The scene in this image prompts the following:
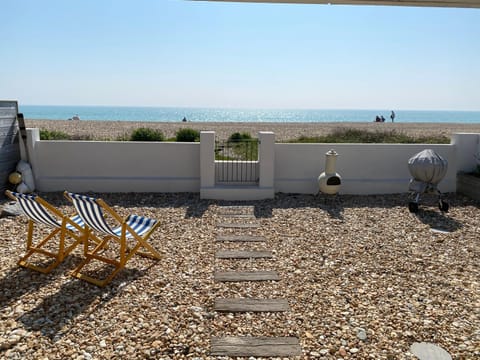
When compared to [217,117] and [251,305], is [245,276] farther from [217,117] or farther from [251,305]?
[217,117]

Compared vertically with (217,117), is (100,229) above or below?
below

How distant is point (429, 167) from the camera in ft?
24.4

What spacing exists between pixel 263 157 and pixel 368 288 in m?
4.41

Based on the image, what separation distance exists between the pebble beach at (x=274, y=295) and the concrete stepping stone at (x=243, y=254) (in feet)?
0.37

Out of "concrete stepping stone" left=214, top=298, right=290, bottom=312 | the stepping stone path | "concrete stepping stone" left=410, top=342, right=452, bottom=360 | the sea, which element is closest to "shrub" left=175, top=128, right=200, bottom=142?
the stepping stone path

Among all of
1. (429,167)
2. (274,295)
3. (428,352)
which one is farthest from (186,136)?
(428,352)

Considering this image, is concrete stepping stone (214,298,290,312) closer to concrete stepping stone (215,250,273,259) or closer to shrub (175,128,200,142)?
concrete stepping stone (215,250,273,259)

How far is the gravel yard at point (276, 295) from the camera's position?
125 inches

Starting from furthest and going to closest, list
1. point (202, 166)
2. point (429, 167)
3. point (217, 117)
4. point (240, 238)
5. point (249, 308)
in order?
point (217, 117) → point (202, 166) → point (429, 167) → point (240, 238) → point (249, 308)

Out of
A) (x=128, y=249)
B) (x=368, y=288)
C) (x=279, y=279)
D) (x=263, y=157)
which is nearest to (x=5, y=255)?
(x=128, y=249)

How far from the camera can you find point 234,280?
4359 mm

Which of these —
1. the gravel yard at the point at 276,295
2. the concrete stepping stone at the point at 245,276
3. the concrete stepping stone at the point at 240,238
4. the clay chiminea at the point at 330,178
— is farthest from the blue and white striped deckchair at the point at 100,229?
the clay chiminea at the point at 330,178

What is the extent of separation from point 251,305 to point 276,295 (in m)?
0.36

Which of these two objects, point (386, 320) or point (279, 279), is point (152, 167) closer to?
point (279, 279)
